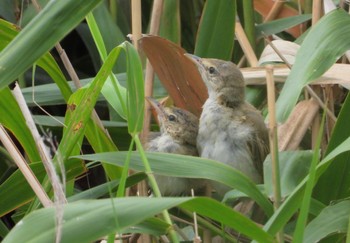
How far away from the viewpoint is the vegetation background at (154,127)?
1864mm

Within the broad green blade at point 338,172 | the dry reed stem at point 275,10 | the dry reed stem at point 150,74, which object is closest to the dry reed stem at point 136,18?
the dry reed stem at point 150,74

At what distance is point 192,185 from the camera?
2.99 m

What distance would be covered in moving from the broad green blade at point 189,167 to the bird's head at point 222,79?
0.82 metres

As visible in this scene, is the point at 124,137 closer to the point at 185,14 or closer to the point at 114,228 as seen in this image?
the point at 185,14

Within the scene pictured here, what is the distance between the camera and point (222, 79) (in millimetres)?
3053

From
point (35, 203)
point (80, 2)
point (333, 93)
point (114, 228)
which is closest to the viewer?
point (114, 228)

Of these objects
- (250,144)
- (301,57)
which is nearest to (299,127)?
(250,144)

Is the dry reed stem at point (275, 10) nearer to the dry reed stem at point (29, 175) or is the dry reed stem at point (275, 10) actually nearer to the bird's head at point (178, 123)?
the bird's head at point (178, 123)

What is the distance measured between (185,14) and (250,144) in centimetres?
118

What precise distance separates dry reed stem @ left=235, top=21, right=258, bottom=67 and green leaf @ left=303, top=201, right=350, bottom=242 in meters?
0.97

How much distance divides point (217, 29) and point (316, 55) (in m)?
0.88

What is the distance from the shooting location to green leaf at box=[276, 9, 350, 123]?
7.23 ft

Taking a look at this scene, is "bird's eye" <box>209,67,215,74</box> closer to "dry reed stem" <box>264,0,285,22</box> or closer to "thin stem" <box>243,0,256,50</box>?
"thin stem" <box>243,0,256,50</box>

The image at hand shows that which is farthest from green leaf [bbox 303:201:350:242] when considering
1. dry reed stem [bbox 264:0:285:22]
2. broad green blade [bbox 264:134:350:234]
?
dry reed stem [bbox 264:0:285:22]
